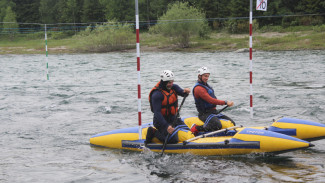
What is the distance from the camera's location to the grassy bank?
3133 centimetres

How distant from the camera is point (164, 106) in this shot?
22.7ft

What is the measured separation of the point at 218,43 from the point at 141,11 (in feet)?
89.9

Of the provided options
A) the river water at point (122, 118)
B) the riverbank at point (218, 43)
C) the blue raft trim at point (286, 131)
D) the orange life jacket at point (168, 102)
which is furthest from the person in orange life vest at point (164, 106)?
the riverbank at point (218, 43)

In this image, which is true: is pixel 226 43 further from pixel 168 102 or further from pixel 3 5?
pixel 3 5

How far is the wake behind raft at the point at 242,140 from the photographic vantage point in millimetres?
6496

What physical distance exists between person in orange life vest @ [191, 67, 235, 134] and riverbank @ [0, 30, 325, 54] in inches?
938

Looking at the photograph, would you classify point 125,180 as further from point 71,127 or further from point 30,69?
point 30,69

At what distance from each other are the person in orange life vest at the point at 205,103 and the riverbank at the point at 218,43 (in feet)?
78.2

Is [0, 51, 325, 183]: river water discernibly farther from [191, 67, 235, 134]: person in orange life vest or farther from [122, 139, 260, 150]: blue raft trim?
[191, 67, 235, 134]: person in orange life vest

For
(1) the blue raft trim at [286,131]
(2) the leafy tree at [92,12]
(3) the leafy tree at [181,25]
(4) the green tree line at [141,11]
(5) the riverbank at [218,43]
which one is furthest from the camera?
(2) the leafy tree at [92,12]

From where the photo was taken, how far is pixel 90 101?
13617 millimetres

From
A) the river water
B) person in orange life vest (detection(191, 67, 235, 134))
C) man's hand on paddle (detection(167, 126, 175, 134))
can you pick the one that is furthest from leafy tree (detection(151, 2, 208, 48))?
man's hand on paddle (detection(167, 126, 175, 134))

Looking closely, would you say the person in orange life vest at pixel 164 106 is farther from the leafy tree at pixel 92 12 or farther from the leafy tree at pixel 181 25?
the leafy tree at pixel 92 12

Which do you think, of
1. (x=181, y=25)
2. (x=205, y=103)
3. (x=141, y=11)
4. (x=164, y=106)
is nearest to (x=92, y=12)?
(x=141, y=11)
